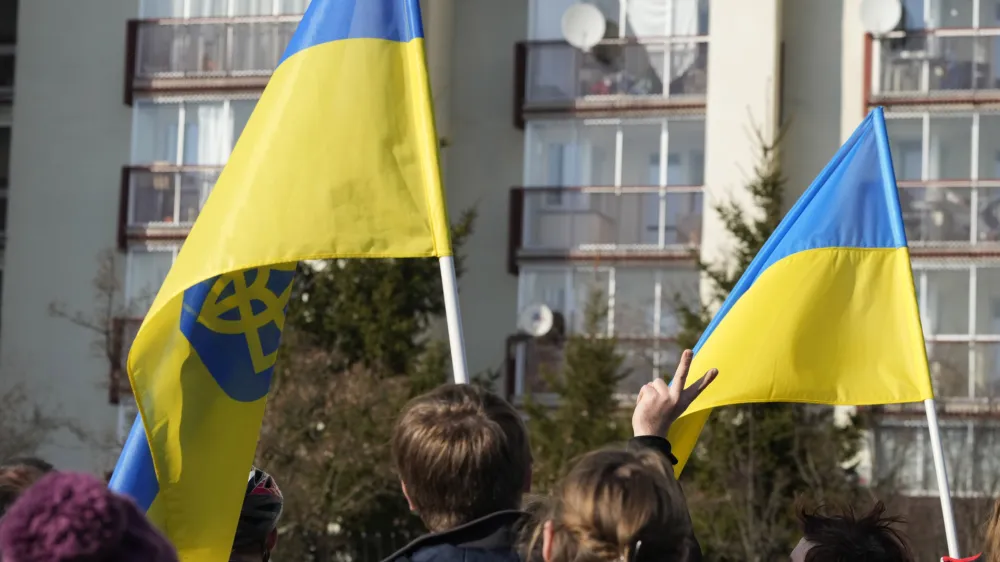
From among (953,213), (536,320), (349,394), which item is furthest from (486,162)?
(953,213)

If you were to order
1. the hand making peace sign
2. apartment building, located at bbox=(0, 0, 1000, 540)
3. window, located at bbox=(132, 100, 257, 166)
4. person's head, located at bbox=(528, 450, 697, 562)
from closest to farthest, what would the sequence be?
1. person's head, located at bbox=(528, 450, 697, 562)
2. the hand making peace sign
3. apartment building, located at bbox=(0, 0, 1000, 540)
4. window, located at bbox=(132, 100, 257, 166)

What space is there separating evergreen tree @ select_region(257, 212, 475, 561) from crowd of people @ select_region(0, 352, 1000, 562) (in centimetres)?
2058

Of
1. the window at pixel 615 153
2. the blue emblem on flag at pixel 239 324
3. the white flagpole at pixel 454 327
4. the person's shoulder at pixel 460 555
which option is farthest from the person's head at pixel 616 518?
the window at pixel 615 153

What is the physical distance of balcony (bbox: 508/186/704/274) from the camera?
3044 centimetres

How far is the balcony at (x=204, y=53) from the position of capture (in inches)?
1238

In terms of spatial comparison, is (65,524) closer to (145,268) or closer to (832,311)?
(832,311)

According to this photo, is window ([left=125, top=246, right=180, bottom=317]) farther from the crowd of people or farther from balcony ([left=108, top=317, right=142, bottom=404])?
the crowd of people

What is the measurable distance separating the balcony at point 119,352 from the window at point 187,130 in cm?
341

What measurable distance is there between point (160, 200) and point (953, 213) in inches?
550

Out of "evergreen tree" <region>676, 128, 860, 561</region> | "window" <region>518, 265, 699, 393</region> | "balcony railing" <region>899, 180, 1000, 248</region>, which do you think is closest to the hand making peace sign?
"evergreen tree" <region>676, 128, 860, 561</region>

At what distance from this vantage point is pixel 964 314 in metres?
28.8

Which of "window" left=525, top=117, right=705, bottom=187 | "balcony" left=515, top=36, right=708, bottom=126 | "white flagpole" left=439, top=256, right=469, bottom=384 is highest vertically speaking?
"balcony" left=515, top=36, right=708, bottom=126

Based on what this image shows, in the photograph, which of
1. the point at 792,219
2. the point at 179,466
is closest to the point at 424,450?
the point at 179,466

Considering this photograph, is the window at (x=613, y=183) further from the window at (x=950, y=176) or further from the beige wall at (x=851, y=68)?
the window at (x=950, y=176)
